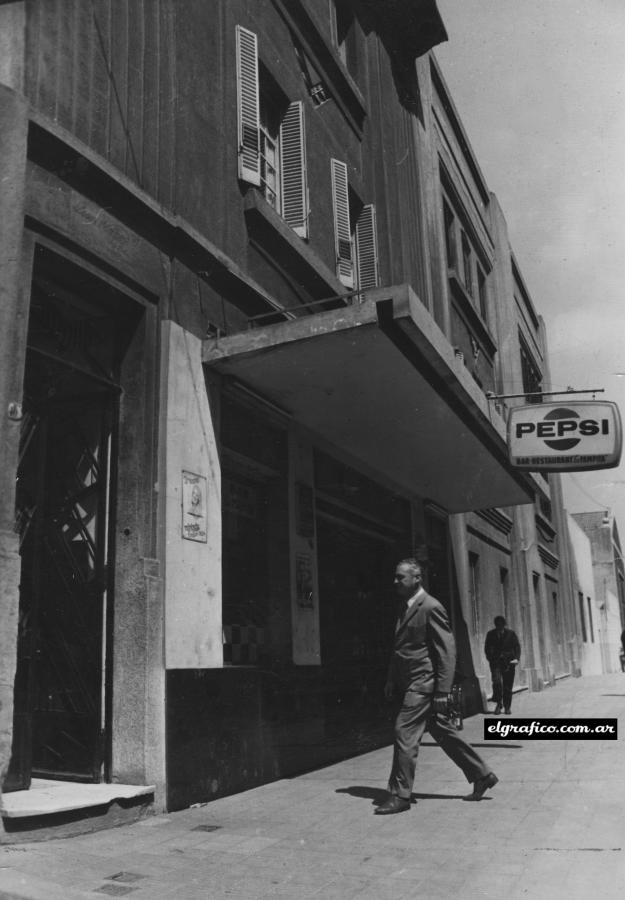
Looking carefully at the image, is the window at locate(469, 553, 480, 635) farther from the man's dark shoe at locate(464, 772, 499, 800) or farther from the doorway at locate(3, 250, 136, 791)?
the doorway at locate(3, 250, 136, 791)

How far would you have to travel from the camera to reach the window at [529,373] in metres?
29.1

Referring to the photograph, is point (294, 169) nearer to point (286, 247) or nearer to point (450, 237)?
point (286, 247)

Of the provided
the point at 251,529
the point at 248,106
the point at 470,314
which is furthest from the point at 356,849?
the point at 470,314

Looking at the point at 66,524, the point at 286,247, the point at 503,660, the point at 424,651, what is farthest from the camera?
the point at 503,660

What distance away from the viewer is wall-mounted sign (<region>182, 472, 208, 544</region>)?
6.98 metres

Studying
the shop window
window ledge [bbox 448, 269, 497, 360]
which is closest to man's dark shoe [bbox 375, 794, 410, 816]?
the shop window

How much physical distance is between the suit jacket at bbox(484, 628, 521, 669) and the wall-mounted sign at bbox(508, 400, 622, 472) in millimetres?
3429

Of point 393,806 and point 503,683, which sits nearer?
point 393,806

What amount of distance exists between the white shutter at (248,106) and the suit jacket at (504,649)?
30.3 ft

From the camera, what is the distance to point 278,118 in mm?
10672

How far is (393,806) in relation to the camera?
20.0ft

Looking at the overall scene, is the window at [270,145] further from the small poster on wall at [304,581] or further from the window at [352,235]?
the small poster on wall at [304,581]

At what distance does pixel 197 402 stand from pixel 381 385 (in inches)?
91.6

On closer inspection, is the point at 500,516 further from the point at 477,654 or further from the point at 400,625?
the point at 400,625
